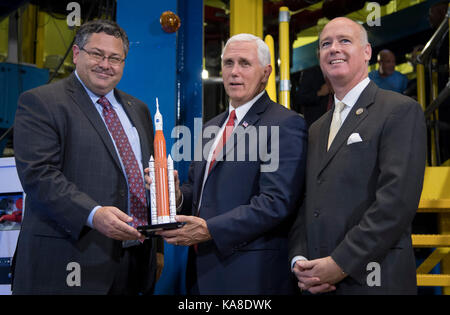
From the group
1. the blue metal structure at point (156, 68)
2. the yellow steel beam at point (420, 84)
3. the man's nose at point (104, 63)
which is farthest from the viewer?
the yellow steel beam at point (420, 84)

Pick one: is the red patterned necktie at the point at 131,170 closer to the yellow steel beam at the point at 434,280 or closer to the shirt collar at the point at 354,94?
the shirt collar at the point at 354,94

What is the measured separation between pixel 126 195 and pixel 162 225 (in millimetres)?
363

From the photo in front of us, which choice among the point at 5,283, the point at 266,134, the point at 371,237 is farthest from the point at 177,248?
the point at 371,237

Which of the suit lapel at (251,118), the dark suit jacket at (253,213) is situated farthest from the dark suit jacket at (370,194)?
the suit lapel at (251,118)

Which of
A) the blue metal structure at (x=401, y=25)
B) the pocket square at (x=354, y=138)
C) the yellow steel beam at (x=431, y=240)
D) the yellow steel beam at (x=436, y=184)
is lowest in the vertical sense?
the yellow steel beam at (x=431, y=240)

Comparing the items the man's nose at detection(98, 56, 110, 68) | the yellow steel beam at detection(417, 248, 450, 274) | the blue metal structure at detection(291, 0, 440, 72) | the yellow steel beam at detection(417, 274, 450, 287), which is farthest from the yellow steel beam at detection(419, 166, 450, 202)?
the blue metal structure at detection(291, 0, 440, 72)

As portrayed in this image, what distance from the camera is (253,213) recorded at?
7.06 feet

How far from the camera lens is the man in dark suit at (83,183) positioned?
2.07m

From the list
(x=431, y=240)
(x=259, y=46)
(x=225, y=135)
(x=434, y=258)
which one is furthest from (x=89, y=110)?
(x=434, y=258)

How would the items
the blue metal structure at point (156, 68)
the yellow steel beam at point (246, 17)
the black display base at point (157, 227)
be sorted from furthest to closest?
the yellow steel beam at point (246, 17) → the blue metal structure at point (156, 68) → the black display base at point (157, 227)

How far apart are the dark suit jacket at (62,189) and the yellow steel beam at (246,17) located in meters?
1.80

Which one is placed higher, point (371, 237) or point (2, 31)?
point (2, 31)
